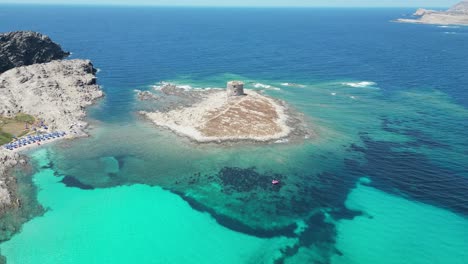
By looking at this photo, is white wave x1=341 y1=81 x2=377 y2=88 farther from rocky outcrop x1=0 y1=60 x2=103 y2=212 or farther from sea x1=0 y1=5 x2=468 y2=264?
rocky outcrop x1=0 y1=60 x2=103 y2=212

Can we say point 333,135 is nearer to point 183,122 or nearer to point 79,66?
point 183,122

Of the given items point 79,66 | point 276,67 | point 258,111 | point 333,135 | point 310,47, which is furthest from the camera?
point 310,47

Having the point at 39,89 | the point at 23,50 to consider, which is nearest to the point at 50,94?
the point at 39,89

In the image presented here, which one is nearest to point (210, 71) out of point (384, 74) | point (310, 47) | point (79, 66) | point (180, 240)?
point (79, 66)

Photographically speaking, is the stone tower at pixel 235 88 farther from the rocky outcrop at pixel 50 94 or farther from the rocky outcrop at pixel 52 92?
the rocky outcrop at pixel 52 92

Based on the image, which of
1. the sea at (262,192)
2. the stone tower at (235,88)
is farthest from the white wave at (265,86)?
the stone tower at (235,88)
